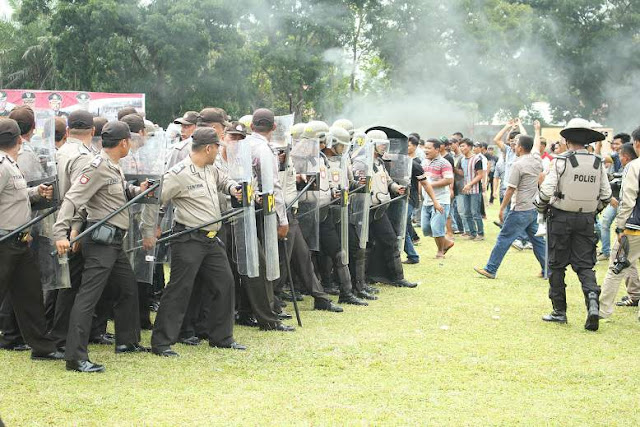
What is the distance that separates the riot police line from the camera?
241 inches

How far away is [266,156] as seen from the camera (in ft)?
24.1

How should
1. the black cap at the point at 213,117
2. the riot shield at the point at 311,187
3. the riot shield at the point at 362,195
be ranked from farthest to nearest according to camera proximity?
the riot shield at the point at 362,195
the riot shield at the point at 311,187
the black cap at the point at 213,117

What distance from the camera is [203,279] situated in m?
6.90

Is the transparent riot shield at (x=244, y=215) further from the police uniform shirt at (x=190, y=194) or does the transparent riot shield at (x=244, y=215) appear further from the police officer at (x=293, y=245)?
the police officer at (x=293, y=245)

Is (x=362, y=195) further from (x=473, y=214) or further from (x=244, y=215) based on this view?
(x=473, y=214)

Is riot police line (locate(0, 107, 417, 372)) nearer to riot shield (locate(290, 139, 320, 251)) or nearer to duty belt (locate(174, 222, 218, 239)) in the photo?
duty belt (locate(174, 222, 218, 239))

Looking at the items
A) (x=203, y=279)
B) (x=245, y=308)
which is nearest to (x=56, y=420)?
(x=203, y=279)

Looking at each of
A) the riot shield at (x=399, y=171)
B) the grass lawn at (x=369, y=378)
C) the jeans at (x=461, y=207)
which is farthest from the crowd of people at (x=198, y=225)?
the jeans at (x=461, y=207)

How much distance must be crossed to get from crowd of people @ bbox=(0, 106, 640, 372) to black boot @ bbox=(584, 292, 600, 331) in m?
0.01

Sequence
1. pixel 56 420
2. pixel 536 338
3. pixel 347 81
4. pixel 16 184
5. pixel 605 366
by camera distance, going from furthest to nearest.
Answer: pixel 347 81 → pixel 536 338 → pixel 605 366 → pixel 16 184 → pixel 56 420

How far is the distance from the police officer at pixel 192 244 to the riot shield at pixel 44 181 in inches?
31.9

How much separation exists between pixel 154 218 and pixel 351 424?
8.49 feet

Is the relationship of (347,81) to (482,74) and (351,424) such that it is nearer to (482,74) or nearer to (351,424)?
(482,74)

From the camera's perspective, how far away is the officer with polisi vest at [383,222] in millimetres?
10133
